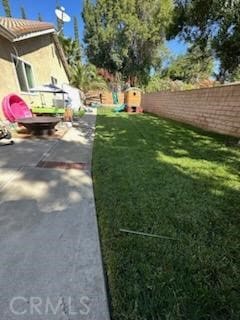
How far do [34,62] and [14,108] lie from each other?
4246 millimetres

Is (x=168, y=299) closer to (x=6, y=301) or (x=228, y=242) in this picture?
(x=228, y=242)

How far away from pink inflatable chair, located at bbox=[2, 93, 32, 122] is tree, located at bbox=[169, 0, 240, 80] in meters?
6.28

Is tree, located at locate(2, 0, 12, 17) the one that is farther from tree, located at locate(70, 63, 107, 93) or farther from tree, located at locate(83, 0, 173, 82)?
tree, located at locate(70, 63, 107, 93)

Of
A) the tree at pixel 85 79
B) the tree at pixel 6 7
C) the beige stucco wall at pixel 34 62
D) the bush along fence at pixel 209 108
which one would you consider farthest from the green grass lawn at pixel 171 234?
the tree at pixel 6 7

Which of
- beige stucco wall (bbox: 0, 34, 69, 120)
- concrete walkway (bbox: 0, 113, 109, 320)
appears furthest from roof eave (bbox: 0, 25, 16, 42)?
concrete walkway (bbox: 0, 113, 109, 320)

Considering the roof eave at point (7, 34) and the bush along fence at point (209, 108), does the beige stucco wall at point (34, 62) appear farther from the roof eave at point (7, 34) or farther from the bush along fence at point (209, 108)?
the bush along fence at point (209, 108)

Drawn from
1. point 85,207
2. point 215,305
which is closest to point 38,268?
point 85,207

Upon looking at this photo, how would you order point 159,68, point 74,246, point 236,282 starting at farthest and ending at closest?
1. point 159,68
2. point 74,246
3. point 236,282

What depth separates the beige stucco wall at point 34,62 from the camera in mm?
8172

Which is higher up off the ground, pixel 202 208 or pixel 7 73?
pixel 7 73

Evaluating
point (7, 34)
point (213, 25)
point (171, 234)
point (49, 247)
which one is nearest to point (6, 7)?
point (7, 34)

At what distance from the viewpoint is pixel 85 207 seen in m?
2.87

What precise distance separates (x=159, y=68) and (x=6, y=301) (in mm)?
33074

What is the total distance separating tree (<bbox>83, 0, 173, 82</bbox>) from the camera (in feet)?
81.5
